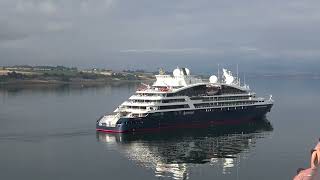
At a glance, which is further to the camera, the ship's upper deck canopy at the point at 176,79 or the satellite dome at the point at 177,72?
the satellite dome at the point at 177,72

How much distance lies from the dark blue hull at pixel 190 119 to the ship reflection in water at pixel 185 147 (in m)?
1.66

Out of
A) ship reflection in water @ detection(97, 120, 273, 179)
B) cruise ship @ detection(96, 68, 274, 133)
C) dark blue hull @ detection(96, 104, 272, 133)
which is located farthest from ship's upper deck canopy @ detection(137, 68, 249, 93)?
ship reflection in water @ detection(97, 120, 273, 179)

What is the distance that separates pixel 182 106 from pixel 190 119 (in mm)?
2037

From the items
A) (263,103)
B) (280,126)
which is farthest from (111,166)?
(263,103)

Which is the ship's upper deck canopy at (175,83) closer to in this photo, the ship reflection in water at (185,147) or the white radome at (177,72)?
the white radome at (177,72)

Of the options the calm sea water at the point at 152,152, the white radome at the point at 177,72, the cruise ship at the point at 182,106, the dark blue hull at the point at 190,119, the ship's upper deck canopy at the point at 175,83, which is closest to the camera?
the calm sea water at the point at 152,152

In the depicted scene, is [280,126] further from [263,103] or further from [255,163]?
[255,163]

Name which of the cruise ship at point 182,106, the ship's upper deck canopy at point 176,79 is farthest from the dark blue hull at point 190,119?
the ship's upper deck canopy at point 176,79

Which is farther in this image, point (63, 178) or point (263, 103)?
point (263, 103)

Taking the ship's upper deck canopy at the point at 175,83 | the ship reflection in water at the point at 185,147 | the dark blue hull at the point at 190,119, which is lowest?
the ship reflection in water at the point at 185,147

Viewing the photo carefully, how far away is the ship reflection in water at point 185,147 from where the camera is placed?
40.3 meters

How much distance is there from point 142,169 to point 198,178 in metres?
5.09

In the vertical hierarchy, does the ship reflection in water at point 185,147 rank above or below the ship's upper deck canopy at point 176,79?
below

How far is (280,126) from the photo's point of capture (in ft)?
220
